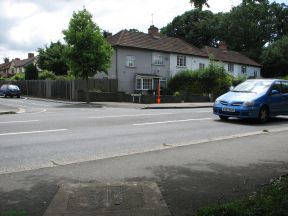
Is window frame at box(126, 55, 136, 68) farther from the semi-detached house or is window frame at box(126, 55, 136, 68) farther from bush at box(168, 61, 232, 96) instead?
bush at box(168, 61, 232, 96)

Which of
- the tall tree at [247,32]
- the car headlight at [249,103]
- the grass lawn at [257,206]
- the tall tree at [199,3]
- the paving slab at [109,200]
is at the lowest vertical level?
the paving slab at [109,200]

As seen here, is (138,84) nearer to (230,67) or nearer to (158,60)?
(158,60)

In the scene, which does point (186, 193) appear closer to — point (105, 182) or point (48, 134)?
point (105, 182)

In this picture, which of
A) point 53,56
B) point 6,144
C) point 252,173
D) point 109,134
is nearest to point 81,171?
point 252,173

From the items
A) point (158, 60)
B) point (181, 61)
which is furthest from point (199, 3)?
point (181, 61)

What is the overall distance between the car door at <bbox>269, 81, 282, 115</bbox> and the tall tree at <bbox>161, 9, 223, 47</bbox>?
62.6 metres

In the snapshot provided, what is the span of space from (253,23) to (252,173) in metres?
73.5

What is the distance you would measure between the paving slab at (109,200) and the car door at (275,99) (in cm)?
1058

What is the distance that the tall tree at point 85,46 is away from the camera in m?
29.3

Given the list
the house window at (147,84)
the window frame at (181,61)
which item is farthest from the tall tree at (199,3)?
the window frame at (181,61)

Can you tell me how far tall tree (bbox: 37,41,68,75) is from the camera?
56.1 metres

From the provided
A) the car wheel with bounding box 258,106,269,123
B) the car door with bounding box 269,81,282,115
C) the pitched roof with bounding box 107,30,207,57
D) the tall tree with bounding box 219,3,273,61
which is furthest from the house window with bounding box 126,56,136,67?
the tall tree with bounding box 219,3,273,61

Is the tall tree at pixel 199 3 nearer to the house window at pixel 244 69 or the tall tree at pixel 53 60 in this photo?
the tall tree at pixel 53 60

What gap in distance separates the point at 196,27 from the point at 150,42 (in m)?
33.4
